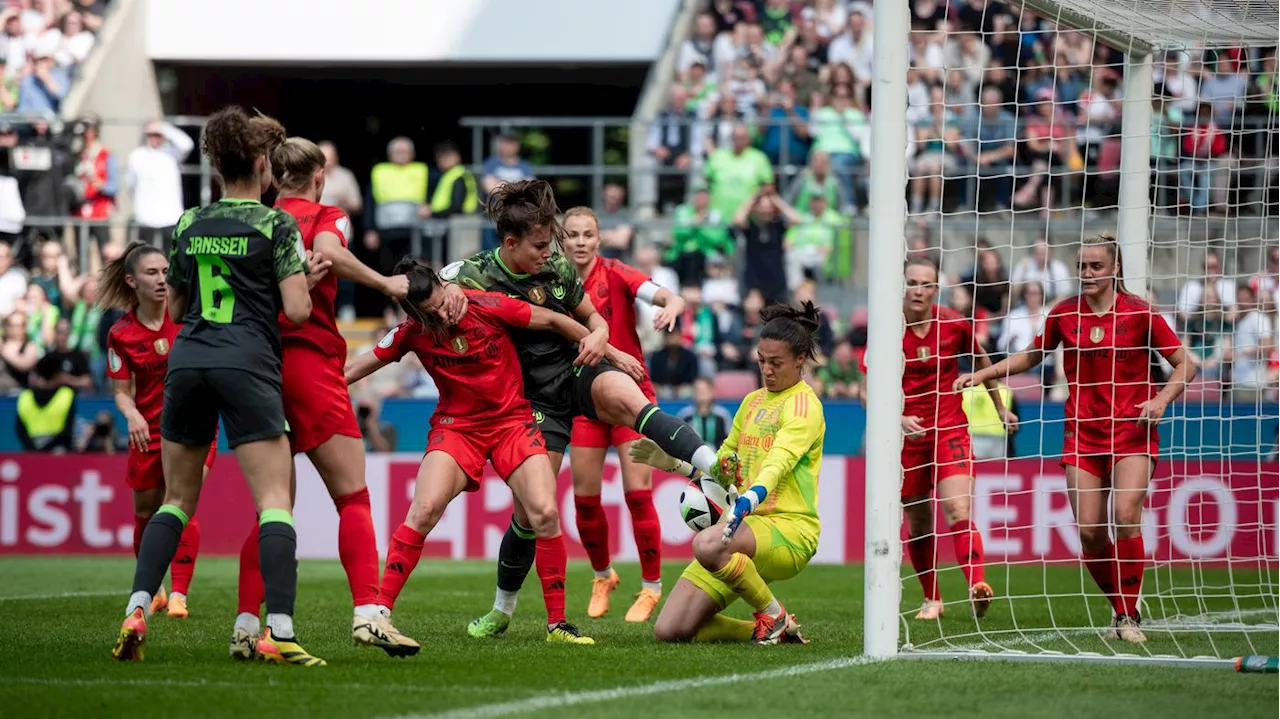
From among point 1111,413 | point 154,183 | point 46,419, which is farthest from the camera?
point 154,183

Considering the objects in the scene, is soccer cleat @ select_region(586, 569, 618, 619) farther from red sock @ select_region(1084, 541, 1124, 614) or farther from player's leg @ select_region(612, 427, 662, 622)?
red sock @ select_region(1084, 541, 1124, 614)

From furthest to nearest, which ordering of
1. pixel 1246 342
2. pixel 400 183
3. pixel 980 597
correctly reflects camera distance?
pixel 400 183
pixel 1246 342
pixel 980 597

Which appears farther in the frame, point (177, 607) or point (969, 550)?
point (969, 550)

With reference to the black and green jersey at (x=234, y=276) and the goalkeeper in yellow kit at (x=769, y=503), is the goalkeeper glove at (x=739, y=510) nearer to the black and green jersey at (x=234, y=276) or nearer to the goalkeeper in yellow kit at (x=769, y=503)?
the goalkeeper in yellow kit at (x=769, y=503)

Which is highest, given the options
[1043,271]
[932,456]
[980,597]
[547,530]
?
[1043,271]

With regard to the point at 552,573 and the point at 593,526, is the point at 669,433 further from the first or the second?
the point at 593,526

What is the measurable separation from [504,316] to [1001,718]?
3.00m

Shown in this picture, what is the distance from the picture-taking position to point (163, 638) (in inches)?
291

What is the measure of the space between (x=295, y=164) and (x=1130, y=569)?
4.68 meters

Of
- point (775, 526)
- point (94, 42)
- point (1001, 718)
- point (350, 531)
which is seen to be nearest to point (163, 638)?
point (350, 531)

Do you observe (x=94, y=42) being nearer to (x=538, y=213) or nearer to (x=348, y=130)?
(x=348, y=130)

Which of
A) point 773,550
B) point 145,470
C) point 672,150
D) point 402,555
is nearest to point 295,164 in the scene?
point 402,555

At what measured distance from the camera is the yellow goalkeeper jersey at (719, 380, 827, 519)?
23.6 feet

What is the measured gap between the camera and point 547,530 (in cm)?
718
